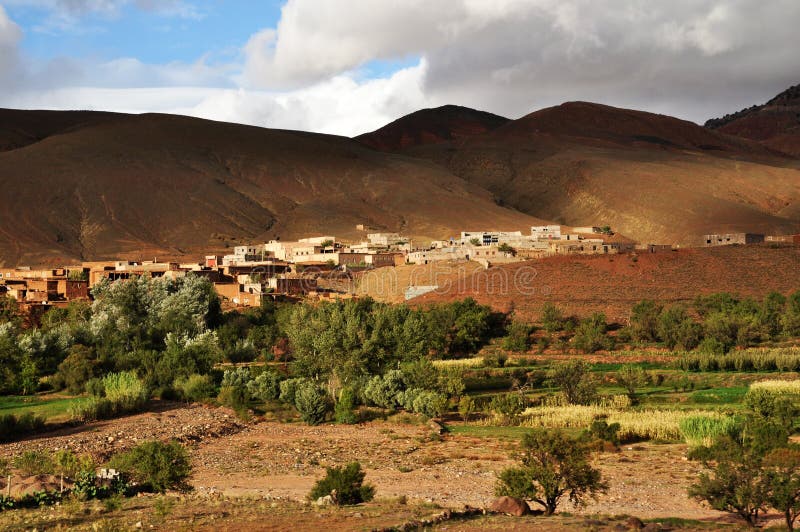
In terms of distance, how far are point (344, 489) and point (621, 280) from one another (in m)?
47.2

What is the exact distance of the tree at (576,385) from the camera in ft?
106

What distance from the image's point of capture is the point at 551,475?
1675cm

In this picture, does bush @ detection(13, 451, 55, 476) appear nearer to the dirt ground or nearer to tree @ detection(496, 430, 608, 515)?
the dirt ground

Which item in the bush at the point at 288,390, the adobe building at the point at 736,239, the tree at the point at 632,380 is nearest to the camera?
the bush at the point at 288,390

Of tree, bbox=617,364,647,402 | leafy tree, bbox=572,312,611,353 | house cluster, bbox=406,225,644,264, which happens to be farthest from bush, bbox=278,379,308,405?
house cluster, bbox=406,225,644,264

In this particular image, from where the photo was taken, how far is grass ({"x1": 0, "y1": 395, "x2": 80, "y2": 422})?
94.4 feet

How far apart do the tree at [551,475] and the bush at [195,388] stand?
1756 cm

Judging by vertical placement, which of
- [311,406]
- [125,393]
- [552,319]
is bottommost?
[311,406]

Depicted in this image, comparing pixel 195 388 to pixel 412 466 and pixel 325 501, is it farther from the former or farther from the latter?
pixel 325 501

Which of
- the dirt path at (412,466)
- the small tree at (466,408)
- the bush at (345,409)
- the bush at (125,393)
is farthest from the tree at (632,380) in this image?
the bush at (125,393)

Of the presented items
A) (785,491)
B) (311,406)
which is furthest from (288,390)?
(785,491)

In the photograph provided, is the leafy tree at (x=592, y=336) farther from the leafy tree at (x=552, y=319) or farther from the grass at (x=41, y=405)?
the grass at (x=41, y=405)

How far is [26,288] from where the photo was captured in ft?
193

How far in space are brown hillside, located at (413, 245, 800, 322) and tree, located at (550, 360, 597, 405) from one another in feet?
76.6
